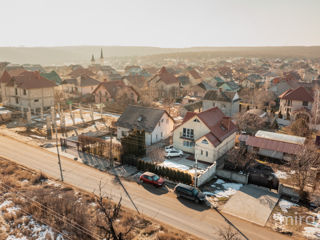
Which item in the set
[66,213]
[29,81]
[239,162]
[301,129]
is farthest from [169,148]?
[29,81]

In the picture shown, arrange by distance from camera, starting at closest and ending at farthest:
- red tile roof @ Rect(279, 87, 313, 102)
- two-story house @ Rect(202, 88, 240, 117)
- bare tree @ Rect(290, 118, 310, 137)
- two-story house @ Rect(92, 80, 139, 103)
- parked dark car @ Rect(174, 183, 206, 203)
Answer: parked dark car @ Rect(174, 183, 206, 203) < bare tree @ Rect(290, 118, 310, 137) < red tile roof @ Rect(279, 87, 313, 102) < two-story house @ Rect(202, 88, 240, 117) < two-story house @ Rect(92, 80, 139, 103)

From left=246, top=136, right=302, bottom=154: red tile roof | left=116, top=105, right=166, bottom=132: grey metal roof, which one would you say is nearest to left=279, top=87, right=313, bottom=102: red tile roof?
left=246, top=136, right=302, bottom=154: red tile roof

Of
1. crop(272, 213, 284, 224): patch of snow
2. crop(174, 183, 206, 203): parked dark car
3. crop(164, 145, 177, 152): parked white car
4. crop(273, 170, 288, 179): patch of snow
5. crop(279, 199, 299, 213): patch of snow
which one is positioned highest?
crop(164, 145, 177, 152): parked white car

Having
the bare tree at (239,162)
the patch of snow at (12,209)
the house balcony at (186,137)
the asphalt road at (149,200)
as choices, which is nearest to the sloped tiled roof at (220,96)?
the house balcony at (186,137)

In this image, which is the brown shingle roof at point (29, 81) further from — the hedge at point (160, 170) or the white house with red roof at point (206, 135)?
the white house with red roof at point (206, 135)

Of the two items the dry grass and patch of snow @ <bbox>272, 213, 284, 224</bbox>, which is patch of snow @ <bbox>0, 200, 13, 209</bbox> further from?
patch of snow @ <bbox>272, 213, 284, 224</bbox>

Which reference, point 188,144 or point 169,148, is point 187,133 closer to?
point 188,144

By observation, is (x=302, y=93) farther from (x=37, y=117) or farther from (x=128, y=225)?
(x=37, y=117)
